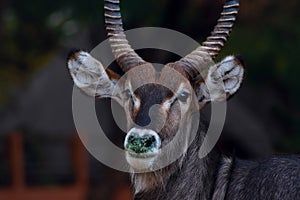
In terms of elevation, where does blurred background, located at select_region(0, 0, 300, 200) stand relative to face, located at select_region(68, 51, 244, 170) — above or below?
below

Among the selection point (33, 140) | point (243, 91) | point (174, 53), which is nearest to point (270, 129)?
point (243, 91)

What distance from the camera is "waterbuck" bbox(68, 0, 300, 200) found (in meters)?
8.10

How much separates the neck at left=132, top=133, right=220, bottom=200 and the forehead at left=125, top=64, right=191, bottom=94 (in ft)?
1.78

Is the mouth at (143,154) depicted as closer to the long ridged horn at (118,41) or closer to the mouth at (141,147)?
the mouth at (141,147)

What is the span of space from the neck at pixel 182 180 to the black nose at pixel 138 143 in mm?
567

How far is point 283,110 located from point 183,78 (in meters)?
7.66

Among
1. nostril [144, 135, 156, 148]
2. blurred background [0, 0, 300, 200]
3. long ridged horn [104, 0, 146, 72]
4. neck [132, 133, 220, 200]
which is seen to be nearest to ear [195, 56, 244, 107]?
neck [132, 133, 220, 200]

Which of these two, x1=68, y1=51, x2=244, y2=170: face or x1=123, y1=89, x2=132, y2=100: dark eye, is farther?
x1=123, y1=89, x2=132, y2=100: dark eye

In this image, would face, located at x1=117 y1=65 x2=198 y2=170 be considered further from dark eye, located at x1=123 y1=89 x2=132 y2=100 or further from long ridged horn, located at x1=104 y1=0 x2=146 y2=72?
long ridged horn, located at x1=104 y1=0 x2=146 y2=72

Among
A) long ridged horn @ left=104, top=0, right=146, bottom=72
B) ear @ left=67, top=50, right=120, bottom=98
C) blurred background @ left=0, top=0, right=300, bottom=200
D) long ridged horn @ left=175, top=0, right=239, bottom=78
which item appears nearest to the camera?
long ridged horn @ left=175, top=0, right=239, bottom=78

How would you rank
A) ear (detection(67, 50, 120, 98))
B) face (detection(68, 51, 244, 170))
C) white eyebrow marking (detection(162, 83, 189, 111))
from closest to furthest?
face (detection(68, 51, 244, 170)) → white eyebrow marking (detection(162, 83, 189, 111)) → ear (detection(67, 50, 120, 98))

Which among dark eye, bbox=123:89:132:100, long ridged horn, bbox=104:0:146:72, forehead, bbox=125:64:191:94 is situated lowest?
dark eye, bbox=123:89:132:100

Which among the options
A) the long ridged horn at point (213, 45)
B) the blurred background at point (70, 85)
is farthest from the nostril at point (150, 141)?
the blurred background at point (70, 85)

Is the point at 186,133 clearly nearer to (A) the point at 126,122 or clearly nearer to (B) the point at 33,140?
(A) the point at 126,122
